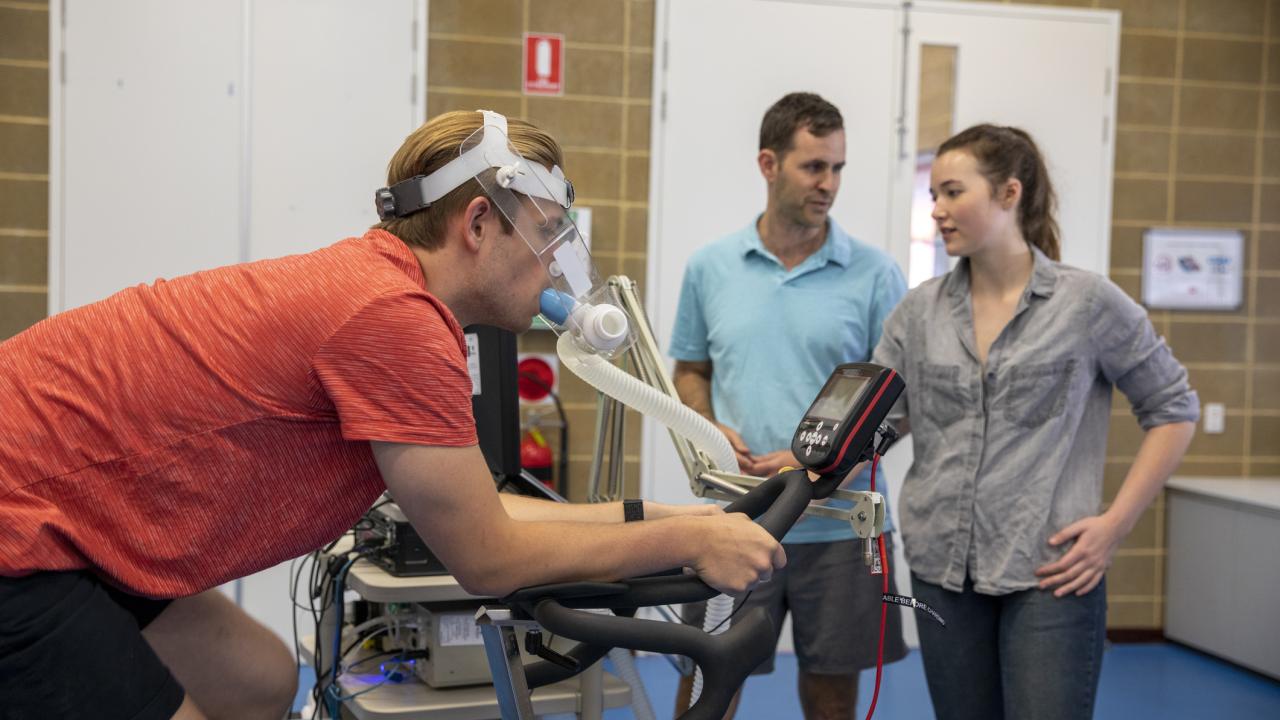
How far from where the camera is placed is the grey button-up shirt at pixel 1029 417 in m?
1.93

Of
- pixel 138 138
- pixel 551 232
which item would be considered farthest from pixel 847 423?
pixel 138 138

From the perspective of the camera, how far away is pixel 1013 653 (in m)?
1.92

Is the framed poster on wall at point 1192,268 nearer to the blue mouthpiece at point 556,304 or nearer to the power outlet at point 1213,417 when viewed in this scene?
the power outlet at point 1213,417

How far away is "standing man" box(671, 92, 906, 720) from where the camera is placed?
93.7 inches

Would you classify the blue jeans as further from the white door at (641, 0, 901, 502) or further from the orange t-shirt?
the white door at (641, 0, 901, 502)

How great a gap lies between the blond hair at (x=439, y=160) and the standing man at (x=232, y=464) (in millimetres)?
21

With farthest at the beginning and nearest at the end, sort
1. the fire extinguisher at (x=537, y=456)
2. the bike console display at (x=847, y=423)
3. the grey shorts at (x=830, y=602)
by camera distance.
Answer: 1. the fire extinguisher at (x=537, y=456)
2. the grey shorts at (x=830, y=602)
3. the bike console display at (x=847, y=423)

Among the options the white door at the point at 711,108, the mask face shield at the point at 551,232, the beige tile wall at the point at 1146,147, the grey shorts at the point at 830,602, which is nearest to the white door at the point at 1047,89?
the beige tile wall at the point at 1146,147

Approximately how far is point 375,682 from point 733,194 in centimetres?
246

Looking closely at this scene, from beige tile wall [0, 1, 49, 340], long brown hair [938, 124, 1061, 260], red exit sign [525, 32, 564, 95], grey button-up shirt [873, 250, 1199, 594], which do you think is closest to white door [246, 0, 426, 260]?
red exit sign [525, 32, 564, 95]

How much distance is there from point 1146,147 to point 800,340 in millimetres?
2636

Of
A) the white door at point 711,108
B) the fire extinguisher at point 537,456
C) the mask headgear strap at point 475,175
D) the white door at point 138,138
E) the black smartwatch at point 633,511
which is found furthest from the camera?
the white door at point 711,108

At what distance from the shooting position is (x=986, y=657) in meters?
2.00

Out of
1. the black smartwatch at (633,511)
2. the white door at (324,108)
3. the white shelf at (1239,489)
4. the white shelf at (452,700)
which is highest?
the white door at (324,108)
